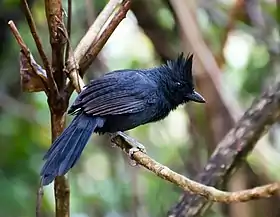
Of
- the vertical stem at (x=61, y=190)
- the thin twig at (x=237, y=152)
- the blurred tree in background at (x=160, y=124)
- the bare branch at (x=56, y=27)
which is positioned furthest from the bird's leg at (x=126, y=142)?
the blurred tree in background at (x=160, y=124)

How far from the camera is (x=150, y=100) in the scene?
2297 millimetres

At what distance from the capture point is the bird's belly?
7.16 ft

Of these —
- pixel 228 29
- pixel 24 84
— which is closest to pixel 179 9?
pixel 228 29

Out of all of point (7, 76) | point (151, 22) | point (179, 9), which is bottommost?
point (7, 76)

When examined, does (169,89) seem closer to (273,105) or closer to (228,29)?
(273,105)

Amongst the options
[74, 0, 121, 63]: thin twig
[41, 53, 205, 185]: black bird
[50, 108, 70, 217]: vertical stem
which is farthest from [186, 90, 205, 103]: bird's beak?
[50, 108, 70, 217]: vertical stem

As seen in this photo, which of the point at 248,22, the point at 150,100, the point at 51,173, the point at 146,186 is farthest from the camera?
the point at 146,186

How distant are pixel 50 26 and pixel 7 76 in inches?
70.6

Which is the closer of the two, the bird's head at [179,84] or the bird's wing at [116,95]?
the bird's wing at [116,95]

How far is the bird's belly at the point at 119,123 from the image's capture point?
7.16 ft

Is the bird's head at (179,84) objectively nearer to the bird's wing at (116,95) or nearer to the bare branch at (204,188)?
the bird's wing at (116,95)

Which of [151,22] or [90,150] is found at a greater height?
[151,22]

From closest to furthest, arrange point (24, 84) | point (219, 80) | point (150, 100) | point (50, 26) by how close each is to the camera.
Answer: point (50, 26), point (24, 84), point (150, 100), point (219, 80)

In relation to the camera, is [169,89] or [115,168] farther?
[115,168]
